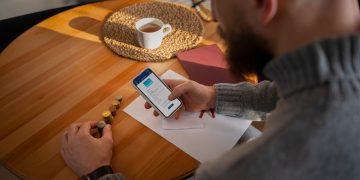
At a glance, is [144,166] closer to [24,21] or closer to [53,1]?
[24,21]

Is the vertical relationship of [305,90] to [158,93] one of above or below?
above

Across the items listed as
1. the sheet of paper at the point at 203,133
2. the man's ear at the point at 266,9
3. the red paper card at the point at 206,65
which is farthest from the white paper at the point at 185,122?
the man's ear at the point at 266,9

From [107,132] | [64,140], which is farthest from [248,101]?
[64,140]

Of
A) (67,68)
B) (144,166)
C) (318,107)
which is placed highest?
(318,107)

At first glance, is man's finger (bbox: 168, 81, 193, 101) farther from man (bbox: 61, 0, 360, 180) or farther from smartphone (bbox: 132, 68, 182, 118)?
man (bbox: 61, 0, 360, 180)

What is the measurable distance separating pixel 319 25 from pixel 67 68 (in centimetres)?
73

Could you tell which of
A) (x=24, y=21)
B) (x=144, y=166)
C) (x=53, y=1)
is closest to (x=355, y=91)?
(x=144, y=166)

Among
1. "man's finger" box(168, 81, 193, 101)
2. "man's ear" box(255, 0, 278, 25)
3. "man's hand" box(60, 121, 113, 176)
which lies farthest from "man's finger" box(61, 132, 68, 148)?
"man's ear" box(255, 0, 278, 25)

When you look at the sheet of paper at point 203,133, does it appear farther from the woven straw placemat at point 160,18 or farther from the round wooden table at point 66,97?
the woven straw placemat at point 160,18

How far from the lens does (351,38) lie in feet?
1.64

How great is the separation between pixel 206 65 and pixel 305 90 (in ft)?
1.70

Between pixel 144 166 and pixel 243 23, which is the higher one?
pixel 243 23

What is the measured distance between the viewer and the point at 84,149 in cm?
79

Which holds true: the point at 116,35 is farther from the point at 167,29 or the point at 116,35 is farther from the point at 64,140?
the point at 64,140
